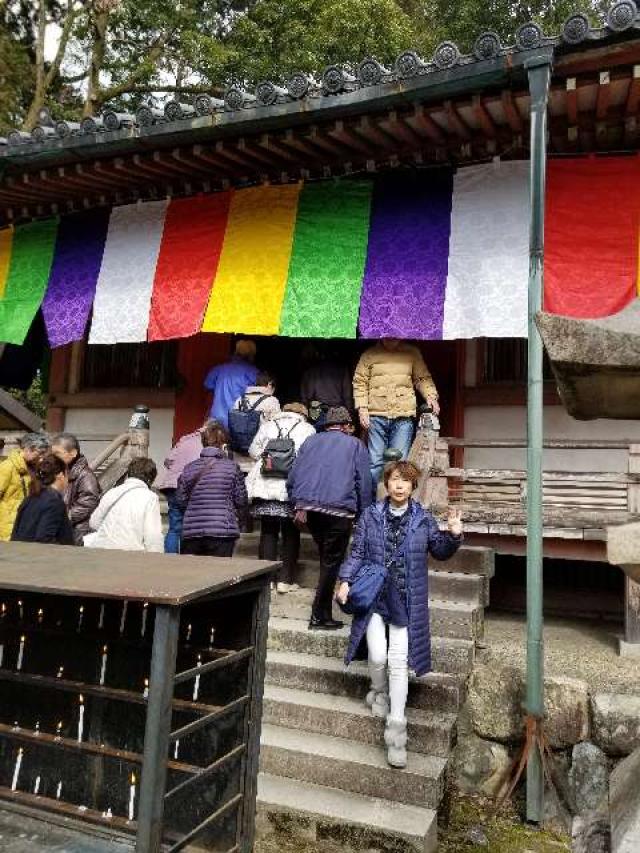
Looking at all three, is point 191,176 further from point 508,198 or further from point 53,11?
point 53,11

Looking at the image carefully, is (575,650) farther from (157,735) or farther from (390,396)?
(157,735)

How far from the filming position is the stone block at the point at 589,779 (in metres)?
4.66

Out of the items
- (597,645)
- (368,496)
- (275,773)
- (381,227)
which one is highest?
(381,227)

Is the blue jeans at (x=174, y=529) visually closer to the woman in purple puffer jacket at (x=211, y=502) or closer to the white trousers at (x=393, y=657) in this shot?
the woman in purple puffer jacket at (x=211, y=502)

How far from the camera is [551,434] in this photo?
7.41 m

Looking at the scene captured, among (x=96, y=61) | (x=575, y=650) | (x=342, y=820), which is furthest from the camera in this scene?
(x=96, y=61)

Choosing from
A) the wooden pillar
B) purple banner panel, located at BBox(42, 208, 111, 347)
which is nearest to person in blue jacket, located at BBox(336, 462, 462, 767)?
purple banner panel, located at BBox(42, 208, 111, 347)

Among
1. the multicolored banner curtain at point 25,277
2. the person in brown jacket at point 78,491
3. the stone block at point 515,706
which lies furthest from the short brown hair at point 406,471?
the multicolored banner curtain at point 25,277

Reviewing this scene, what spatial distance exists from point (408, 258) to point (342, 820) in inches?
192

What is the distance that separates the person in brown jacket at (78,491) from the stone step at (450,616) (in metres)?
2.08

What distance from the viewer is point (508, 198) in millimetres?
6281

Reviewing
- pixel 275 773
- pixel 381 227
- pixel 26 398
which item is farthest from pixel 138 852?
pixel 26 398

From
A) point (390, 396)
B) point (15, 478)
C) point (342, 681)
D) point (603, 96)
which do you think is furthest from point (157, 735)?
point (603, 96)

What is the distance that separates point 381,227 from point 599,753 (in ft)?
16.6
